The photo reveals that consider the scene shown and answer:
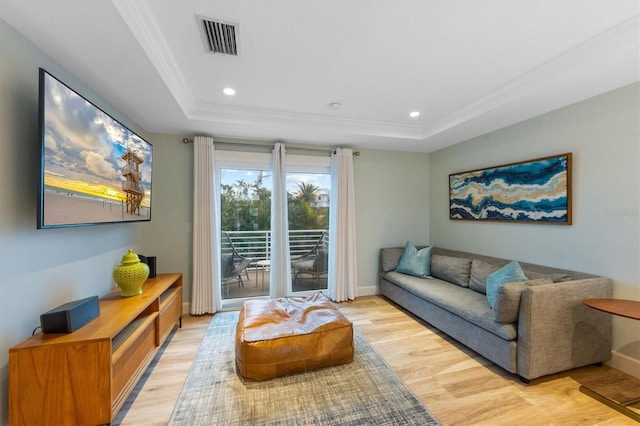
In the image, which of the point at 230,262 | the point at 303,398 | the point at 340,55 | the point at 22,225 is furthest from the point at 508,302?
the point at 22,225

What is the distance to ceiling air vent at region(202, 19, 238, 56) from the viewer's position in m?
1.65

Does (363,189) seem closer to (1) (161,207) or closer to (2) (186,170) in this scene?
(2) (186,170)

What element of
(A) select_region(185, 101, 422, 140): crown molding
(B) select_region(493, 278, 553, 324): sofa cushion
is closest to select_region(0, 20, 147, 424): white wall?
(A) select_region(185, 101, 422, 140): crown molding

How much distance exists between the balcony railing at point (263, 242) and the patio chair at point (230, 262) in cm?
6

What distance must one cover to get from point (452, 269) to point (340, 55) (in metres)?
2.87

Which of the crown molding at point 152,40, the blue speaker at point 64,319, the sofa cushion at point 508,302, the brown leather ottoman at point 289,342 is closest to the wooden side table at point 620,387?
the sofa cushion at point 508,302

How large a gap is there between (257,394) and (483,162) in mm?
3686

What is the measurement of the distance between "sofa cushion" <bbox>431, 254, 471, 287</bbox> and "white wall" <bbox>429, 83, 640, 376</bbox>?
484mm

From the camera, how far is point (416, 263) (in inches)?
144

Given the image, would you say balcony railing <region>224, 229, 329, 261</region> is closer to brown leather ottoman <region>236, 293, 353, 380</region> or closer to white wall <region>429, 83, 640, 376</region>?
brown leather ottoman <region>236, 293, 353, 380</region>

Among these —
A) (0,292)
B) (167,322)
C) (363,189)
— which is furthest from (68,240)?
(363,189)

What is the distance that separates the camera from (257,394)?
1.87 m

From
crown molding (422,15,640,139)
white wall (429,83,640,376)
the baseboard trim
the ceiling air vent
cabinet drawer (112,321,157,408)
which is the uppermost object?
the ceiling air vent

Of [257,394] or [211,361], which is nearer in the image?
[257,394]
